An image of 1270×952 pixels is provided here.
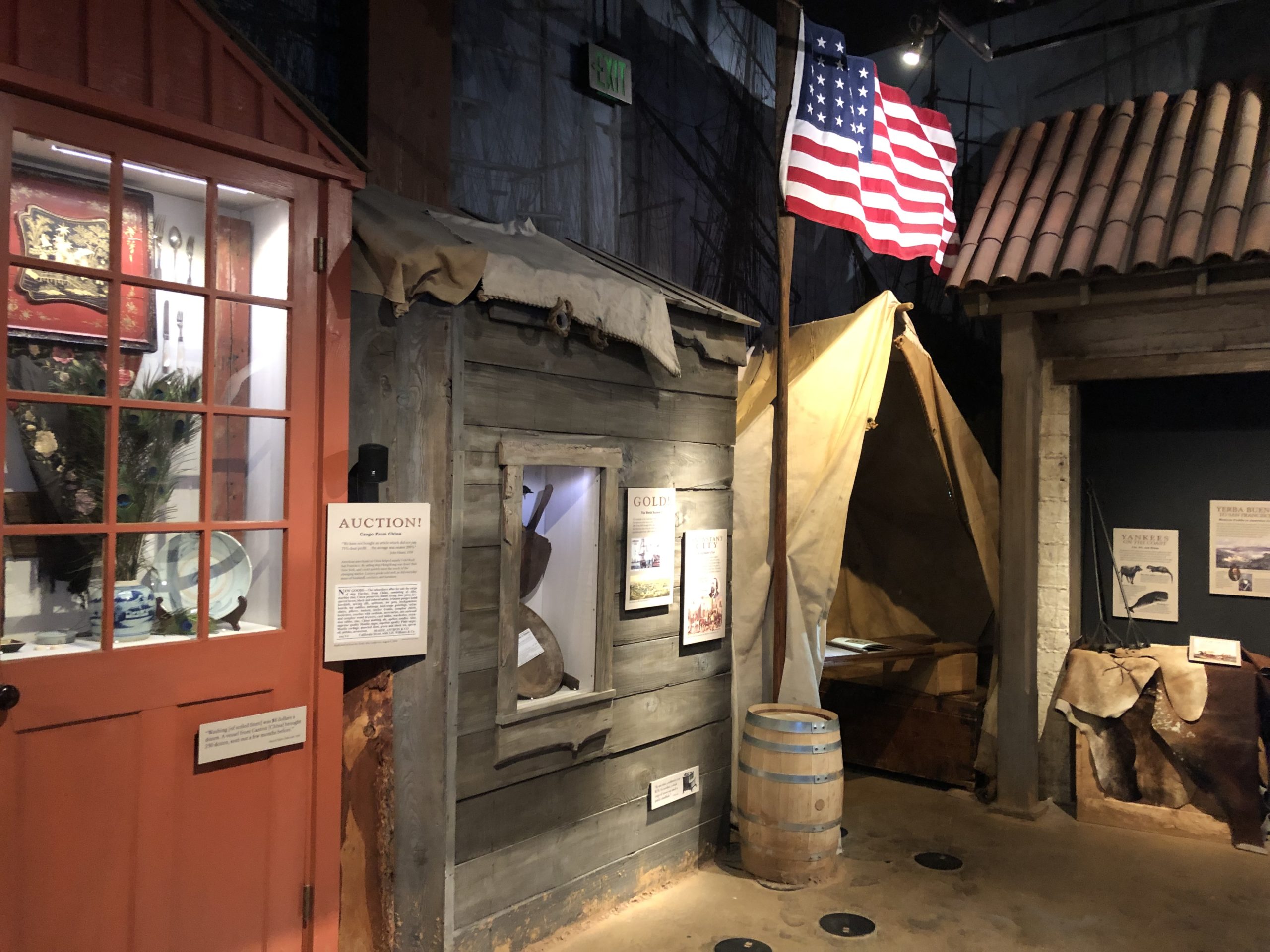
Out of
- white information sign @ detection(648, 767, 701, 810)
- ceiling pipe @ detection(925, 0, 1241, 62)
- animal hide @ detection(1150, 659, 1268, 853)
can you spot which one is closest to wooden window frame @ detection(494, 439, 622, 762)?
white information sign @ detection(648, 767, 701, 810)

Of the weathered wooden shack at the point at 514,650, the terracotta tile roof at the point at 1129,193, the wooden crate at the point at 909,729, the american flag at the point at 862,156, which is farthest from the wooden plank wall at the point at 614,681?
the terracotta tile roof at the point at 1129,193

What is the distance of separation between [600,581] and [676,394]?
101 centimetres

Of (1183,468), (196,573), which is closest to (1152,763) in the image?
(1183,468)

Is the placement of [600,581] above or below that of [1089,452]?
below

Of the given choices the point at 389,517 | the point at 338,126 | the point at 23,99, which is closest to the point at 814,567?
the point at 389,517

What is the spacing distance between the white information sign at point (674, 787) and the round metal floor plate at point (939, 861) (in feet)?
4.05

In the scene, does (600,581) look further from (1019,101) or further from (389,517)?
(1019,101)

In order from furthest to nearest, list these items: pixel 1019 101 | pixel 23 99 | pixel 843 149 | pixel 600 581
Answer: pixel 1019 101 → pixel 843 149 → pixel 600 581 → pixel 23 99

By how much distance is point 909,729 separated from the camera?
6.07m

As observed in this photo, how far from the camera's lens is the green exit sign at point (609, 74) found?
491cm

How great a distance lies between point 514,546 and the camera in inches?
144

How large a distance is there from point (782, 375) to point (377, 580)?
244 centimetres

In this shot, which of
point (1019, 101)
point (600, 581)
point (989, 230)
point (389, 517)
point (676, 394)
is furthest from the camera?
point (1019, 101)

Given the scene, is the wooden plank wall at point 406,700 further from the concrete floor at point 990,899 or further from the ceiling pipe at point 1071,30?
the ceiling pipe at point 1071,30
